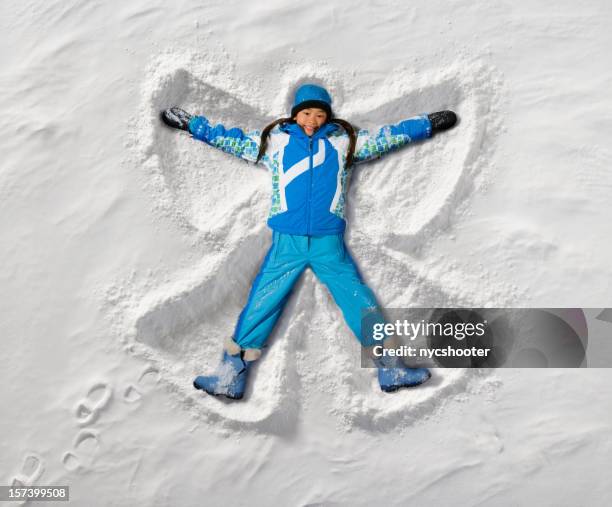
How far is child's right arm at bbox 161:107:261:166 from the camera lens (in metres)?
2.28

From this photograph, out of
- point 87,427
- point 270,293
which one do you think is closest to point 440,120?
point 270,293

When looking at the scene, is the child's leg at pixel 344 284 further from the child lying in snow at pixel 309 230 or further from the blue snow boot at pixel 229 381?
the blue snow boot at pixel 229 381

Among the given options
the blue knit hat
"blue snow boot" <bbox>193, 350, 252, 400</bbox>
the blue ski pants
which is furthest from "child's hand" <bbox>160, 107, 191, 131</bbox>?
"blue snow boot" <bbox>193, 350, 252, 400</bbox>

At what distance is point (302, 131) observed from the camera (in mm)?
2242

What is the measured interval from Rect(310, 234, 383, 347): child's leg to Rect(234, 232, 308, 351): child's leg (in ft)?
0.19

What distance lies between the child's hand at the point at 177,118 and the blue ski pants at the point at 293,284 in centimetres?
59

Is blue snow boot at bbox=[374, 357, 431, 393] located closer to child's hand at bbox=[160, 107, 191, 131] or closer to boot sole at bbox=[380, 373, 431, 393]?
boot sole at bbox=[380, 373, 431, 393]

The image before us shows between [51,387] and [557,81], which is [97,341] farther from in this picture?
[557,81]

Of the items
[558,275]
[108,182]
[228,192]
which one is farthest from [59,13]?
[558,275]

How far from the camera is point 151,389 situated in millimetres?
2213

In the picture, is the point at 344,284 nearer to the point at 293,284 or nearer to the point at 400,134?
the point at 293,284

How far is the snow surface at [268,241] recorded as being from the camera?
217 centimetres

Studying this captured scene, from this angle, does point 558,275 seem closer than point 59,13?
Yes

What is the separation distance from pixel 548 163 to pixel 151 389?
173 centimetres
